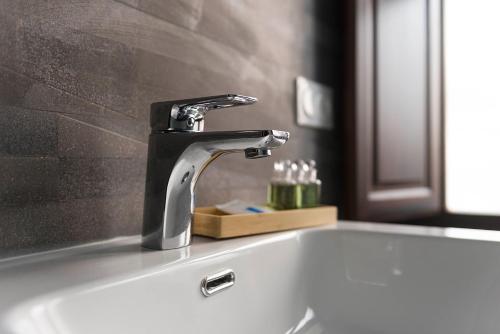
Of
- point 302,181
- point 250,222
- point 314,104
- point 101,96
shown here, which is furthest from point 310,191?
point 101,96

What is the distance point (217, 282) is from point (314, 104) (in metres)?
0.70

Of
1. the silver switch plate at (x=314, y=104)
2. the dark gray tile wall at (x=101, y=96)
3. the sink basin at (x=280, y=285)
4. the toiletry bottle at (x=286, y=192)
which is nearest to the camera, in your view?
the sink basin at (x=280, y=285)

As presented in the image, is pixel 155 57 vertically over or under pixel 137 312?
over

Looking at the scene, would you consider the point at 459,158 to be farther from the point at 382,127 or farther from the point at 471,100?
the point at 382,127

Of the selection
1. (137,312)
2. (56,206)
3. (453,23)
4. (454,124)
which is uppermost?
(453,23)

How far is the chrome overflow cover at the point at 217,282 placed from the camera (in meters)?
0.56

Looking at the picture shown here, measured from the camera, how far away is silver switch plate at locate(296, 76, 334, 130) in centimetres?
112

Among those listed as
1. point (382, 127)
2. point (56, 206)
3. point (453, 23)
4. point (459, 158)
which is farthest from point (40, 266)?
point (453, 23)

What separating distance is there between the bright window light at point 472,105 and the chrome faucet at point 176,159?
1316 mm

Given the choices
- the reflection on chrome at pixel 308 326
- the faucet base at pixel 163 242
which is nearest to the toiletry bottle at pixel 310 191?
the reflection on chrome at pixel 308 326

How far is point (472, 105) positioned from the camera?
5.56 feet

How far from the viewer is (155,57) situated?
28.6 inches

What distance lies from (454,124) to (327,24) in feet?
2.46

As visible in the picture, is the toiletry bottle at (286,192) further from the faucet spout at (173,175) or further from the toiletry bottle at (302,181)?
the faucet spout at (173,175)
